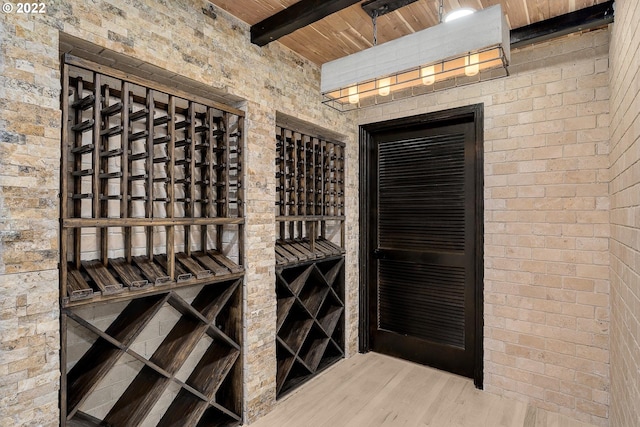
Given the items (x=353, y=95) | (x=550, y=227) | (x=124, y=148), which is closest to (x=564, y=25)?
(x=550, y=227)

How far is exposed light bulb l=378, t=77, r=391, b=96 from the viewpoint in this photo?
1741 mm

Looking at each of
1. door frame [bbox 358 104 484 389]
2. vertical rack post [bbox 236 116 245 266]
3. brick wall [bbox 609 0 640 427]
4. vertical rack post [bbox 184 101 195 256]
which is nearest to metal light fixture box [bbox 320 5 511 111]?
brick wall [bbox 609 0 640 427]

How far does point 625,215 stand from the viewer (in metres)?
1.62

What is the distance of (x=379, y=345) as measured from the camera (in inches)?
133

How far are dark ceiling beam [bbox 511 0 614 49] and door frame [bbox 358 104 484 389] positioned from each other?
55cm

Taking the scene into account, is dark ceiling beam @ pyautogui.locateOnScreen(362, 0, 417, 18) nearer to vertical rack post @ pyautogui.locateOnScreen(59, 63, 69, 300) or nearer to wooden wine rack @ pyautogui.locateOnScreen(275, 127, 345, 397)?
wooden wine rack @ pyautogui.locateOnScreen(275, 127, 345, 397)

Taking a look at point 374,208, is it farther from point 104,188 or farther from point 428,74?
point 104,188

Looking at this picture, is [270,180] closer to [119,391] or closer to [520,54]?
[119,391]

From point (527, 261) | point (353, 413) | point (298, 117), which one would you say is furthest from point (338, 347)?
point (298, 117)

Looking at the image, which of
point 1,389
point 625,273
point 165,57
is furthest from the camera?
point 165,57

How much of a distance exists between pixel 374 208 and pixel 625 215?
200 cm

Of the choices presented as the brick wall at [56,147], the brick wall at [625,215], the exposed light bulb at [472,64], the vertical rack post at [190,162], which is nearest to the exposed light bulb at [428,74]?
the exposed light bulb at [472,64]

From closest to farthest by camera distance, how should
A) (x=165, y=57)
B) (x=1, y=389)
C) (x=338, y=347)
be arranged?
(x=1, y=389)
(x=165, y=57)
(x=338, y=347)

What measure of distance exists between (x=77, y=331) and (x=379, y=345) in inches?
100
